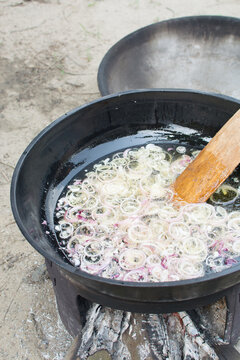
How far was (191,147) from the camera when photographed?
10.2 feet

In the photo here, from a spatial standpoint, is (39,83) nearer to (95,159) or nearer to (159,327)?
(95,159)

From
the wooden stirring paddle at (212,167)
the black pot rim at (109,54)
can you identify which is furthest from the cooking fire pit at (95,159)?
the black pot rim at (109,54)

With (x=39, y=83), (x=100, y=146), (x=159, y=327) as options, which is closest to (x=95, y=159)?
(x=100, y=146)

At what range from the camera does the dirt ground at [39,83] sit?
9.42 feet

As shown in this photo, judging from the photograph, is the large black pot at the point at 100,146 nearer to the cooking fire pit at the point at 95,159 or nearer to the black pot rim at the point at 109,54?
the cooking fire pit at the point at 95,159

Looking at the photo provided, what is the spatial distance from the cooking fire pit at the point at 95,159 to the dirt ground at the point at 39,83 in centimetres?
39

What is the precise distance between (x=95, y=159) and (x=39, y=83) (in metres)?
2.96

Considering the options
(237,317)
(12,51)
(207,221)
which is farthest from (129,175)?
(12,51)

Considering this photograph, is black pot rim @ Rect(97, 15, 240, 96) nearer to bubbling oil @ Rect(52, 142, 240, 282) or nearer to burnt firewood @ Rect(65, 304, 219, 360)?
bubbling oil @ Rect(52, 142, 240, 282)

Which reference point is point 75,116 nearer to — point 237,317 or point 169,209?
point 169,209

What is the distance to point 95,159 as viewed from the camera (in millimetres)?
3031

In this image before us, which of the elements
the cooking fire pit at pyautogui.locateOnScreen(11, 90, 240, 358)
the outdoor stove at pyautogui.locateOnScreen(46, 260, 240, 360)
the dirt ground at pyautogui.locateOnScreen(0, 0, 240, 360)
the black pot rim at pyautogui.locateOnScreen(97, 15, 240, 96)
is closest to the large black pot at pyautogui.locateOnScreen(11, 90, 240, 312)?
the cooking fire pit at pyautogui.locateOnScreen(11, 90, 240, 358)

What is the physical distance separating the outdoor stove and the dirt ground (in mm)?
421

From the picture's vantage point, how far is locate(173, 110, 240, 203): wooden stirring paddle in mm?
2578
